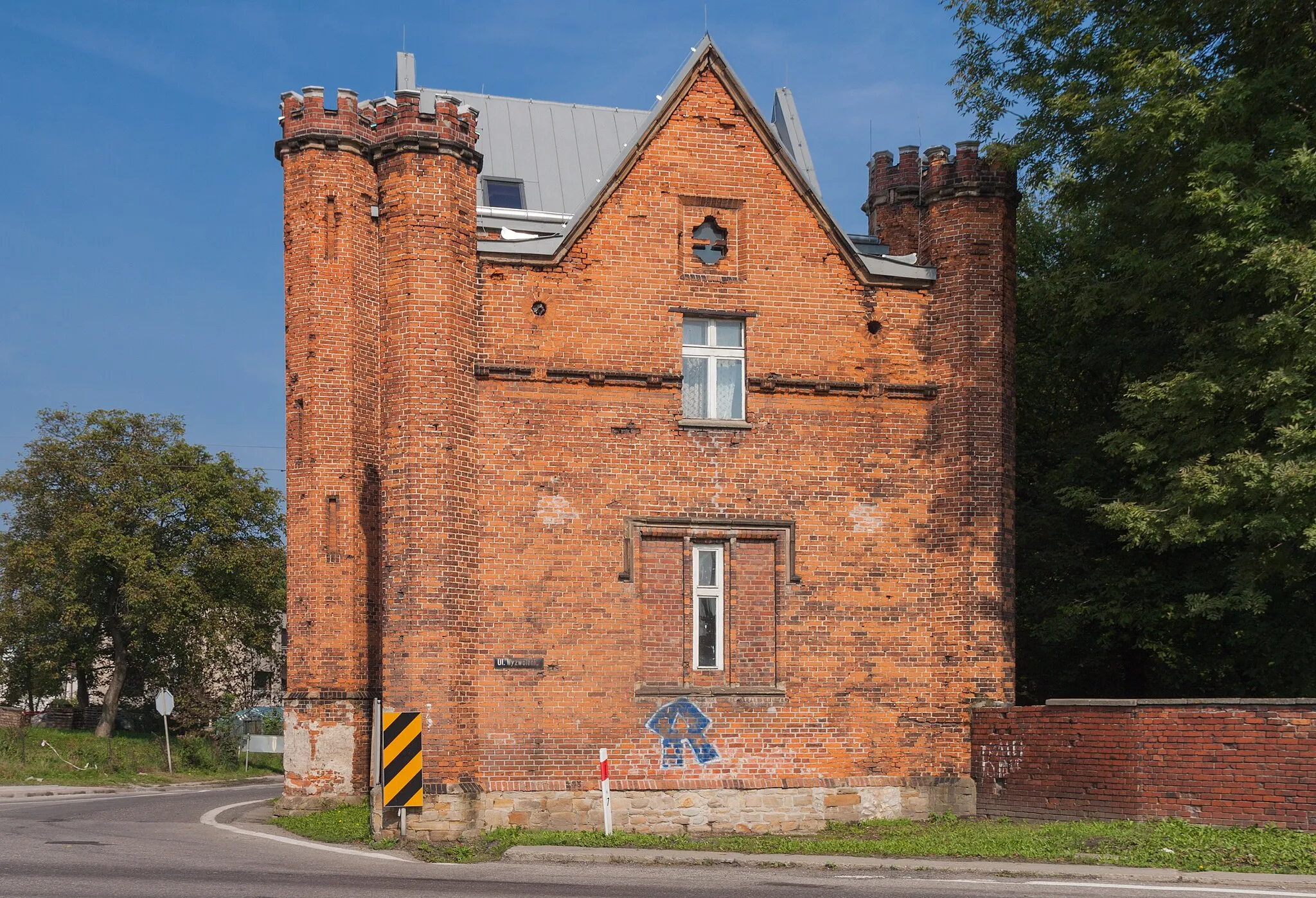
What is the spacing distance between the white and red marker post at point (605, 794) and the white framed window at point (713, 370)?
4865mm

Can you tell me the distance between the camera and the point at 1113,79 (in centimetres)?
1861

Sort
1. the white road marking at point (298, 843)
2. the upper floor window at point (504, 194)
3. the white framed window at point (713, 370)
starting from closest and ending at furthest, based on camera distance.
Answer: the white road marking at point (298, 843)
the white framed window at point (713, 370)
the upper floor window at point (504, 194)

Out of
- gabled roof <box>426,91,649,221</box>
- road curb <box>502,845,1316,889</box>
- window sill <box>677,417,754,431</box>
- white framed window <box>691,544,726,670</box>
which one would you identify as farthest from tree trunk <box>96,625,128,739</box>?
road curb <box>502,845,1316,889</box>

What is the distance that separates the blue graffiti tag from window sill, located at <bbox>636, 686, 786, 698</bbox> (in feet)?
0.48

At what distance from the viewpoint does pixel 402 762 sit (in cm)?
1608

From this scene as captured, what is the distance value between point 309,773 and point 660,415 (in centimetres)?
Result: 760

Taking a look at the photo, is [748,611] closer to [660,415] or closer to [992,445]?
[660,415]

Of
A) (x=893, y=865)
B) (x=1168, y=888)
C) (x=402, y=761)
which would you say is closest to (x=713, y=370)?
(x=402, y=761)

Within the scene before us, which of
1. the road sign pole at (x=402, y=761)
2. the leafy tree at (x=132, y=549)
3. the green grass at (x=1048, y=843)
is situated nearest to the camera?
the green grass at (x=1048, y=843)

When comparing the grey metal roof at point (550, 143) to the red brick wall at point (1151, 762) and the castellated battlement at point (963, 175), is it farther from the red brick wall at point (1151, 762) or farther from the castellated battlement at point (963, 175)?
the red brick wall at point (1151, 762)

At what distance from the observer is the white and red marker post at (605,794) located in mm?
16469

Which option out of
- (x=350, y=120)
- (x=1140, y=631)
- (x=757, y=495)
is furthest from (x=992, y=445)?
(x=350, y=120)

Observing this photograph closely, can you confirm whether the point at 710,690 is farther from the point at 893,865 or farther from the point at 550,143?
the point at 550,143

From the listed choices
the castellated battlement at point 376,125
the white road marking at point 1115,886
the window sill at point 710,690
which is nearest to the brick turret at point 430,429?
the castellated battlement at point 376,125
